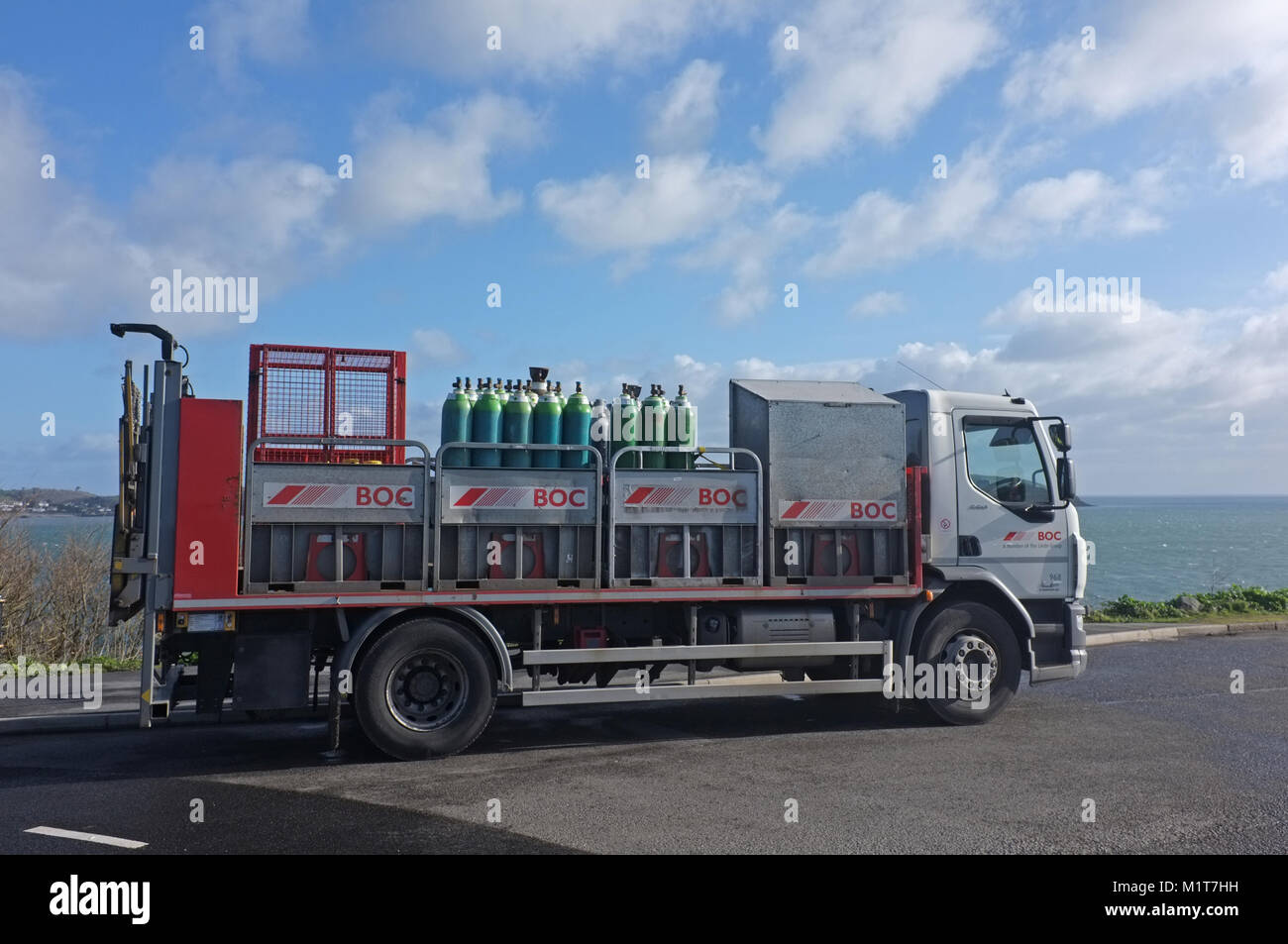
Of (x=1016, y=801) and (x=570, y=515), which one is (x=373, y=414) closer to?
(x=570, y=515)

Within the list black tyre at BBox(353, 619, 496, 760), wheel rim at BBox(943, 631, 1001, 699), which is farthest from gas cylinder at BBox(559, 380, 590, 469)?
wheel rim at BBox(943, 631, 1001, 699)

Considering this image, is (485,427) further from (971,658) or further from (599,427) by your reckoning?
(971,658)

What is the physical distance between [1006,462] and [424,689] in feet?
19.2

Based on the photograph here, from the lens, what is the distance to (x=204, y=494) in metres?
7.11

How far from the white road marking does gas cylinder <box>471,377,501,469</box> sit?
12.0 ft

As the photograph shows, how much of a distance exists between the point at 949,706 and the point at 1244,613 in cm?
1286

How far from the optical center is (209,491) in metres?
7.11

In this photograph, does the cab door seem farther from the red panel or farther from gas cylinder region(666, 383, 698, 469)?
the red panel

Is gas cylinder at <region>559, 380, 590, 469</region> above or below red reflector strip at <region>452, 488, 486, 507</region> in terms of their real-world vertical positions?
above

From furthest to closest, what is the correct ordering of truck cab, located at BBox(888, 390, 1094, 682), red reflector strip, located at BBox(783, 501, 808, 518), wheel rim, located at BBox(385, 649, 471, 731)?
A: truck cab, located at BBox(888, 390, 1094, 682)
red reflector strip, located at BBox(783, 501, 808, 518)
wheel rim, located at BBox(385, 649, 471, 731)

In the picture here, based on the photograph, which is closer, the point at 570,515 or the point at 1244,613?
the point at 570,515

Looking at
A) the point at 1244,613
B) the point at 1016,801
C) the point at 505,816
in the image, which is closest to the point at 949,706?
the point at 1016,801

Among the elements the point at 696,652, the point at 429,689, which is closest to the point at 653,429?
the point at 696,652

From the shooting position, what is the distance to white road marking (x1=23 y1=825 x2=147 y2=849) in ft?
18.0
